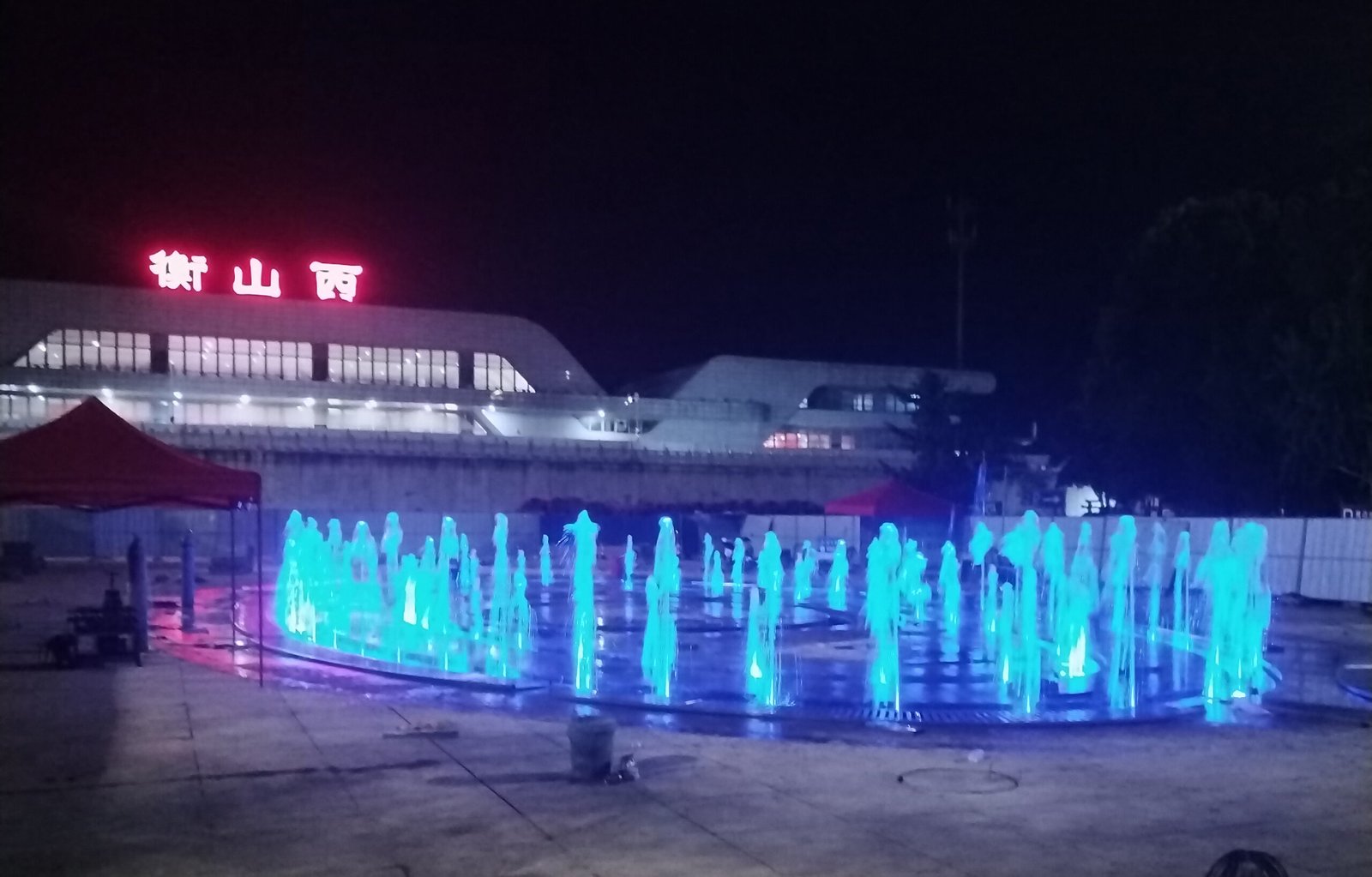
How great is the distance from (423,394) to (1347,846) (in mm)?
64132

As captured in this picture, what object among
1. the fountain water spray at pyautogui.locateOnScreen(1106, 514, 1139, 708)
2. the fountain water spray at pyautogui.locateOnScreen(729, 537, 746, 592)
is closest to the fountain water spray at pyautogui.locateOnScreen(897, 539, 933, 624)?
the fountain water spray at pyautogui.locateOnScreen(1106, 514, 1139, 708)

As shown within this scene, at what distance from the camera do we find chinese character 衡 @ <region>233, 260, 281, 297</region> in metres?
67.4

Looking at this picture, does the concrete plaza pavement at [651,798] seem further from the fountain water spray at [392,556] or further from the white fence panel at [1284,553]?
the white fence panel at [1284,553]

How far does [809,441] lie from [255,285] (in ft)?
108

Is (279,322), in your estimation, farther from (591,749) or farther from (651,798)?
(651,798)

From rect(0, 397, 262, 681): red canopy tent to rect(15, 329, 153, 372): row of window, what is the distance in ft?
175

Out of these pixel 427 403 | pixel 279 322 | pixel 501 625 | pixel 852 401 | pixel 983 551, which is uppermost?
pixel 279 322

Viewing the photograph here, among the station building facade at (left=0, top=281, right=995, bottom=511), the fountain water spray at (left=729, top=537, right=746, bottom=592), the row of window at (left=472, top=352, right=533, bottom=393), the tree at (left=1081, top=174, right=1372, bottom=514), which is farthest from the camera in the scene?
the row of window at (left=472, top=352, right=533, bottom=393)

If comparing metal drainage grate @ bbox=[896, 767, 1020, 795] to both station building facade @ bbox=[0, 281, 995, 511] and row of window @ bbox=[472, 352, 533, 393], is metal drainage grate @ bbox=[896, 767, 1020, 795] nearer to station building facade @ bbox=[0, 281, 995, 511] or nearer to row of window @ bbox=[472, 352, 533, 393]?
station building facade @ bbox=[0, 281, 995, 511]

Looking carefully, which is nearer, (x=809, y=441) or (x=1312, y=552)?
(x=1312, y=552)

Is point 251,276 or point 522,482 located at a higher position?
point 251,276

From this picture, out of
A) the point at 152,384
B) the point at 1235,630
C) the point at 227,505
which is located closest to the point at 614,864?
the point at 227,505

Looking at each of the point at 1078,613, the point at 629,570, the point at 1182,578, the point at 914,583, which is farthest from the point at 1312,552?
the point at 629,570

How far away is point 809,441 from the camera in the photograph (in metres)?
75.3
